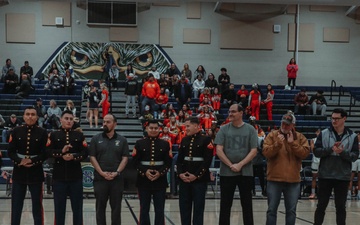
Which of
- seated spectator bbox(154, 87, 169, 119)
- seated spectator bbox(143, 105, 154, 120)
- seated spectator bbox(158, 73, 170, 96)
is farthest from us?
seated spectator bbox(158, 73, 170, 96)

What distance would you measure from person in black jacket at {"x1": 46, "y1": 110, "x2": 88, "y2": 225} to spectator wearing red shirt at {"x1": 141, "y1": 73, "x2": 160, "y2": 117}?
1237cm

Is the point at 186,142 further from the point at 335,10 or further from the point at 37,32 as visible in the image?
the point at 335,10

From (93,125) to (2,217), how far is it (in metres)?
10.2

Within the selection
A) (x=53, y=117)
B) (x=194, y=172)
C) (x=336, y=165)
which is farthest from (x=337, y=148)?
(x=53, y=117)

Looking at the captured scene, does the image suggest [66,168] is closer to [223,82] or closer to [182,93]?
[182,93]

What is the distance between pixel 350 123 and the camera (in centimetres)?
2327

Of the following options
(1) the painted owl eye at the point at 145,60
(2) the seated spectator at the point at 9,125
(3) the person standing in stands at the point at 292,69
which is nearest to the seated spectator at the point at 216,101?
(3) the person standing in stands at the point at 292,69

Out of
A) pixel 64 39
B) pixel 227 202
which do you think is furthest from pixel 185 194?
pixel 64 39

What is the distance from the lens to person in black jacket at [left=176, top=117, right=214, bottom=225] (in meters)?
8.27

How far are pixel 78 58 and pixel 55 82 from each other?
3988mm

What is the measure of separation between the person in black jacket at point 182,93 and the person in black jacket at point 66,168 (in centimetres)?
1353

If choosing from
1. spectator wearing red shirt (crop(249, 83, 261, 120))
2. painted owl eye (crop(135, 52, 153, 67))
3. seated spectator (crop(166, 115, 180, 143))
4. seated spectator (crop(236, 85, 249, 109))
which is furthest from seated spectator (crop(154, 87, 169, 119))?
painted owl eye (crop(135, 52, 153, 67))

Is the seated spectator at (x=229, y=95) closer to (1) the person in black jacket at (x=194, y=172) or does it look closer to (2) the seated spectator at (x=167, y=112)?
(2) the seated spectator at (x=167, y=112)

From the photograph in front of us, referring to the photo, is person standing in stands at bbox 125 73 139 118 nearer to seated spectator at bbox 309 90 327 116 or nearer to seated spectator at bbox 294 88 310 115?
seated spectator at bbox 294 88 310 115
